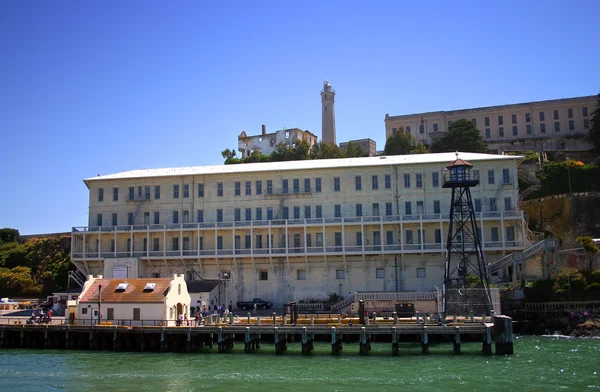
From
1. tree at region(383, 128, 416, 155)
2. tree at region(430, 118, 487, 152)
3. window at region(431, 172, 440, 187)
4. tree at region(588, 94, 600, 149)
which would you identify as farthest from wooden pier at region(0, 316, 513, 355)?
tree at region(588, 94, 600, 149)

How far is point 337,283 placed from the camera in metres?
58.0

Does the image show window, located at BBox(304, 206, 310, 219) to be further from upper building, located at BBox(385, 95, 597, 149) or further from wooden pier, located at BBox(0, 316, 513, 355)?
upper building, located at BBox(385, 95, 597, 149)

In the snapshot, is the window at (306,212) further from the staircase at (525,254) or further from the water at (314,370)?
the water at (314,370)

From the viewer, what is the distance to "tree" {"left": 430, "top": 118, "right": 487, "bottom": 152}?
80688 mm

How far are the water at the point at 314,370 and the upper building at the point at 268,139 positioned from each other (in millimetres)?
64145

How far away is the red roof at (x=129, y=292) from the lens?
4241 cm

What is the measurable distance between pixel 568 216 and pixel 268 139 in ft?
171

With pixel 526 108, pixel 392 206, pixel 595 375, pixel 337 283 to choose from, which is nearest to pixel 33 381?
pixel 595 375

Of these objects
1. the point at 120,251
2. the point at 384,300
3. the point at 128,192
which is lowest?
the point at 384,300

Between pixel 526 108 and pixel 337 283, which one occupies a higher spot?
pixel 526 108

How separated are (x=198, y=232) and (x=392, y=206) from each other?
1841 centimetres

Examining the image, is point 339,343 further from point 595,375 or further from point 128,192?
point 128,192

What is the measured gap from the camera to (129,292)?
43.2 metres

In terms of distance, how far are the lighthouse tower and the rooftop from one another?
43.9m
